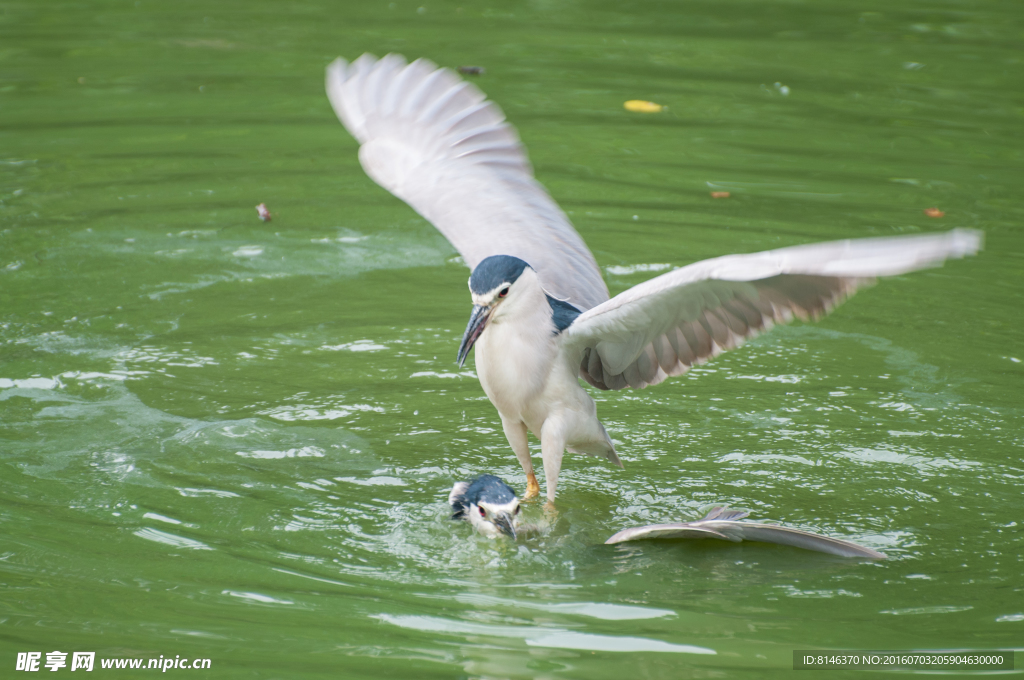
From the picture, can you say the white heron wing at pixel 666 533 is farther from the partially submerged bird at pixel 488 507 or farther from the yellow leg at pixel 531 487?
the yellow leg at pixel 531 487

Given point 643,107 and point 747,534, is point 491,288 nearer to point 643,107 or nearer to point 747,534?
point 747,534

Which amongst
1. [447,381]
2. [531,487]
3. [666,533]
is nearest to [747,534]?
[666,533]

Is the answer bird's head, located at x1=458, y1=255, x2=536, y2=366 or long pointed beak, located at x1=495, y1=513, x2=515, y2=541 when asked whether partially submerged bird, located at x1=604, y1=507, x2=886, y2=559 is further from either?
bird's head, located at x1=458, y1=255, x2=536, y2=366

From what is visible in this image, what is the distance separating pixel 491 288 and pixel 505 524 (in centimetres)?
84

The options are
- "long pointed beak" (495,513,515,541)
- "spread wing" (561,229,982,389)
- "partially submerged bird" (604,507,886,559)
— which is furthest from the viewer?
"long pointed beak" (495,513,515,541)

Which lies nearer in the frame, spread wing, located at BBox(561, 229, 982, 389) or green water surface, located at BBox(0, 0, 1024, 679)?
spread wing, located at BBox(561, 229, 982, 389)

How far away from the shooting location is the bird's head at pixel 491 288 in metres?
4.18

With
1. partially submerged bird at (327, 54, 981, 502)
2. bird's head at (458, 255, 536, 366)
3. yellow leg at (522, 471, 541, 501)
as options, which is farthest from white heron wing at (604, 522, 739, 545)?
bird's head at (458, 255, 536, 366)

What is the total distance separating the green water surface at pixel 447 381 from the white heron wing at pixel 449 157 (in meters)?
A: 0.86

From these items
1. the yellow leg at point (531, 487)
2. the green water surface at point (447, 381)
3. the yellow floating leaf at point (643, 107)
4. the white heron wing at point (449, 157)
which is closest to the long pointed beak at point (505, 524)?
the green water surface at point (447, 381)

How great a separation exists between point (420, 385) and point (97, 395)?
4.84 ft

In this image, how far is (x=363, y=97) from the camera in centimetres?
568

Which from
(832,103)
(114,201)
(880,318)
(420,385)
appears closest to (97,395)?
(420,385)

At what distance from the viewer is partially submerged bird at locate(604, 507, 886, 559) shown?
399cm
